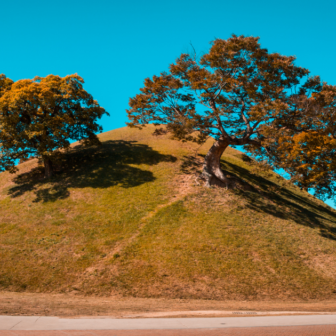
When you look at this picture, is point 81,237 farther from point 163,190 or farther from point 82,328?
point 82,328

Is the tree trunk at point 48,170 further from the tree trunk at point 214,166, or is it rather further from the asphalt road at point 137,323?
the asphalt road at point 137,323

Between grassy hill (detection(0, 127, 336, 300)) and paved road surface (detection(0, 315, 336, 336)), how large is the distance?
5893 millimetres

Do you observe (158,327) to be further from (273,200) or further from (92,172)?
(92,172)

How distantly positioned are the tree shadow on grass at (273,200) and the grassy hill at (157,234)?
0.16m

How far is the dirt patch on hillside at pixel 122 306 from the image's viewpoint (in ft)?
33.1

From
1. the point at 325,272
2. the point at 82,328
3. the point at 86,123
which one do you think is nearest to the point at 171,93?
the point at 86,123

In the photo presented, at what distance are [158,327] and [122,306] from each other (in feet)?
14.7

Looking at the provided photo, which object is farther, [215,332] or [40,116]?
[40,116]

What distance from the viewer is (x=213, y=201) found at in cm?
2372

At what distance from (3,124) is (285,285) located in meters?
25.7

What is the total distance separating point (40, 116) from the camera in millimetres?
26984

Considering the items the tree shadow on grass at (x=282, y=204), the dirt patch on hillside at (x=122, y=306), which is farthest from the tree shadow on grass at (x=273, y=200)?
the dirt patch on hillside at (x=122, y=306)

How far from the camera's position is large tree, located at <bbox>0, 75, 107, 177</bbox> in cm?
2503

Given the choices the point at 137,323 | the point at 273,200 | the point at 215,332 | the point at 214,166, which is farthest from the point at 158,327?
the point at 273,200
